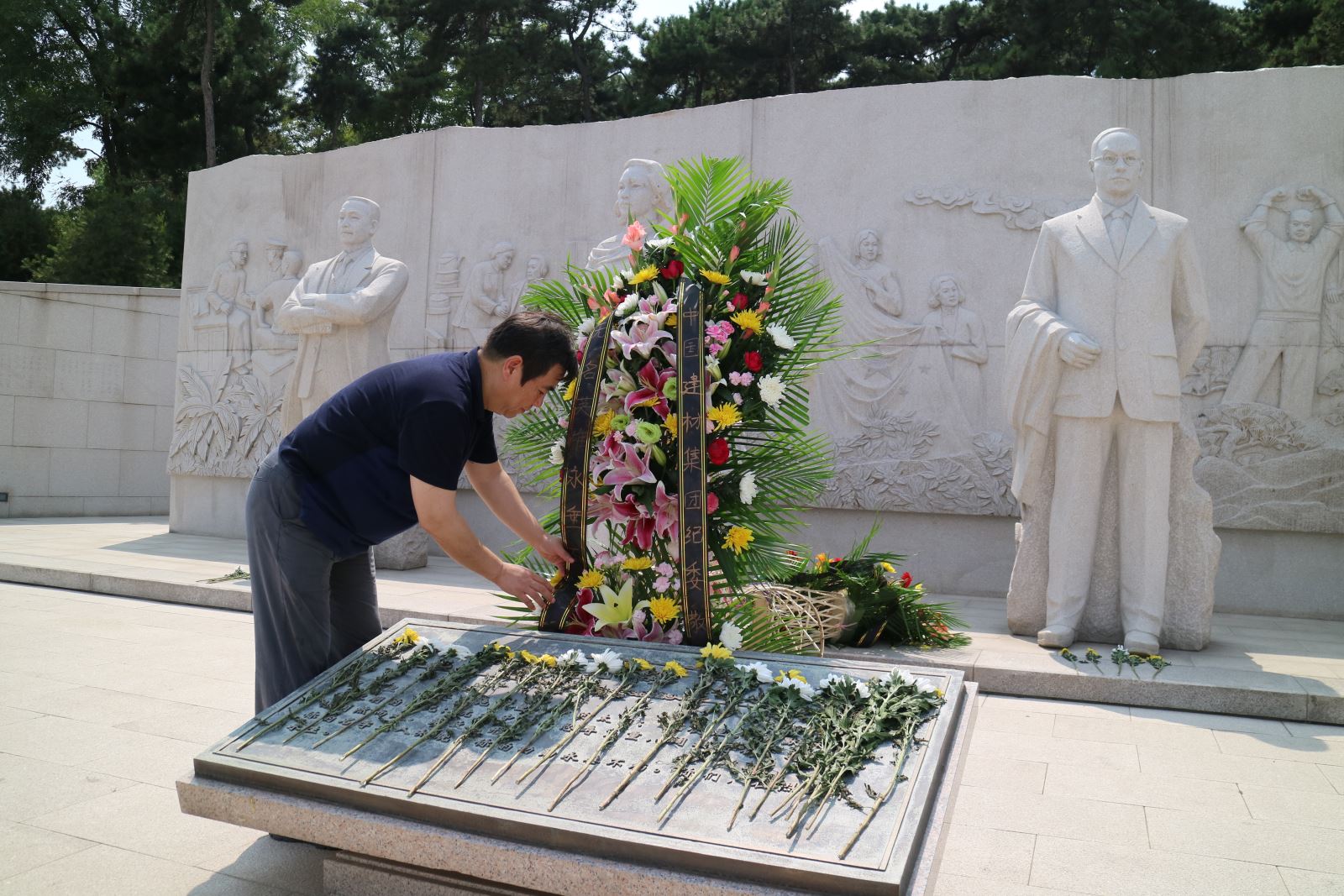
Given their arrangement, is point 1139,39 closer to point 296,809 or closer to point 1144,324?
point 1144,324

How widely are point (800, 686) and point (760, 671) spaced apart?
0.11 meters

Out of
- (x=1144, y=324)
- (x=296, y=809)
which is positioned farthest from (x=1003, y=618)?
(x=296, y=809)

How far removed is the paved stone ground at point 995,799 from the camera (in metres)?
2.41

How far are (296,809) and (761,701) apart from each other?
87 centimetres

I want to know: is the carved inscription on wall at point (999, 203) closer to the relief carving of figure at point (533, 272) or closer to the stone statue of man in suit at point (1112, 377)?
the stone statue of man in suit at point (1112, 377)

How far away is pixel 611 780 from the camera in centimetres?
176

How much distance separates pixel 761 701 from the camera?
6.56 ft

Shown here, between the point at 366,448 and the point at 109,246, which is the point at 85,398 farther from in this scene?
the point at 366,448

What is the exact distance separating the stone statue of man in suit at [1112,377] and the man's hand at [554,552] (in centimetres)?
308

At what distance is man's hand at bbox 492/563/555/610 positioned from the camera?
2457mm

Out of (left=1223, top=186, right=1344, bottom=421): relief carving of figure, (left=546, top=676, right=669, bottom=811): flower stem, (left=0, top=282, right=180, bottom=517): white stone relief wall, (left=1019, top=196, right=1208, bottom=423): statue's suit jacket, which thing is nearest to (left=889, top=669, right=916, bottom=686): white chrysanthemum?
(left=546, top=676, right=669, bottom=811): flower stem

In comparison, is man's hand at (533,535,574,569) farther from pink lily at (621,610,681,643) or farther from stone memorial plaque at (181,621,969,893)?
stone memorial plaque at (181,621,969,893)

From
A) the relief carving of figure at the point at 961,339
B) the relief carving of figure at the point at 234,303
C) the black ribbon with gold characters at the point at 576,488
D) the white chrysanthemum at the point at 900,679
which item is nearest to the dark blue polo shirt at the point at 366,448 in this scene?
the black ribbon with gold characters at the point at 576,488

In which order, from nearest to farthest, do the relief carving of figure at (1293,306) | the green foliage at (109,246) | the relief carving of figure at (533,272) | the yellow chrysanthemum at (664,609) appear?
the yellow chrysanthemum at (664,609), the relief carving of figure at (1293,306), the relief carving of figure at (533,272), the green foliage at (109,246)
